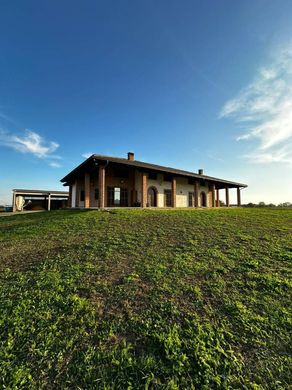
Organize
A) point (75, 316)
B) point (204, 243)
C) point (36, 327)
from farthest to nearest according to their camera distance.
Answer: point (204, 243) → point (75, 316) → point (36, 327)

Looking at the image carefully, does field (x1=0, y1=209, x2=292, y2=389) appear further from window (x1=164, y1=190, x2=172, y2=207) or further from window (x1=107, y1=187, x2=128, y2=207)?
window (x1=164, y1=190, x2=172, y2=207)

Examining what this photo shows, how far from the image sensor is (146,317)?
10.7 ft

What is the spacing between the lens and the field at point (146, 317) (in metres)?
2.43

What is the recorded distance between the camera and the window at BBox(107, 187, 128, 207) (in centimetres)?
1669

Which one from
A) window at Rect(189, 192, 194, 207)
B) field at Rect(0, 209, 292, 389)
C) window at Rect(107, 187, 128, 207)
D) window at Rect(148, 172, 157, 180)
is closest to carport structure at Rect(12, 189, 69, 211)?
window at Rect(107, 187, 128, 207)

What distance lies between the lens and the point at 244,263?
5.18 meters

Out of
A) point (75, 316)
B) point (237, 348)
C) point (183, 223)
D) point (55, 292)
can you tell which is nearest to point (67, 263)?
point (55, 292)

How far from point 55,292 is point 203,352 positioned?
282 cm

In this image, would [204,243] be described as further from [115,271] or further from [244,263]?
[115,271]

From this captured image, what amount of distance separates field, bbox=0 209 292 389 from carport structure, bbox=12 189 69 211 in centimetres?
2221

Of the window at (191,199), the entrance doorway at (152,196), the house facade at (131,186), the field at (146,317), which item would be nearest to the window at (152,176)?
the house facade at (131,186)

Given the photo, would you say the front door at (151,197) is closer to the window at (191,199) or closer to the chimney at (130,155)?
the chimney at (130,155)

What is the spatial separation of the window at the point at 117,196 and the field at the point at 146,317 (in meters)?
10.4

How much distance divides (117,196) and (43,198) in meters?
17.3
